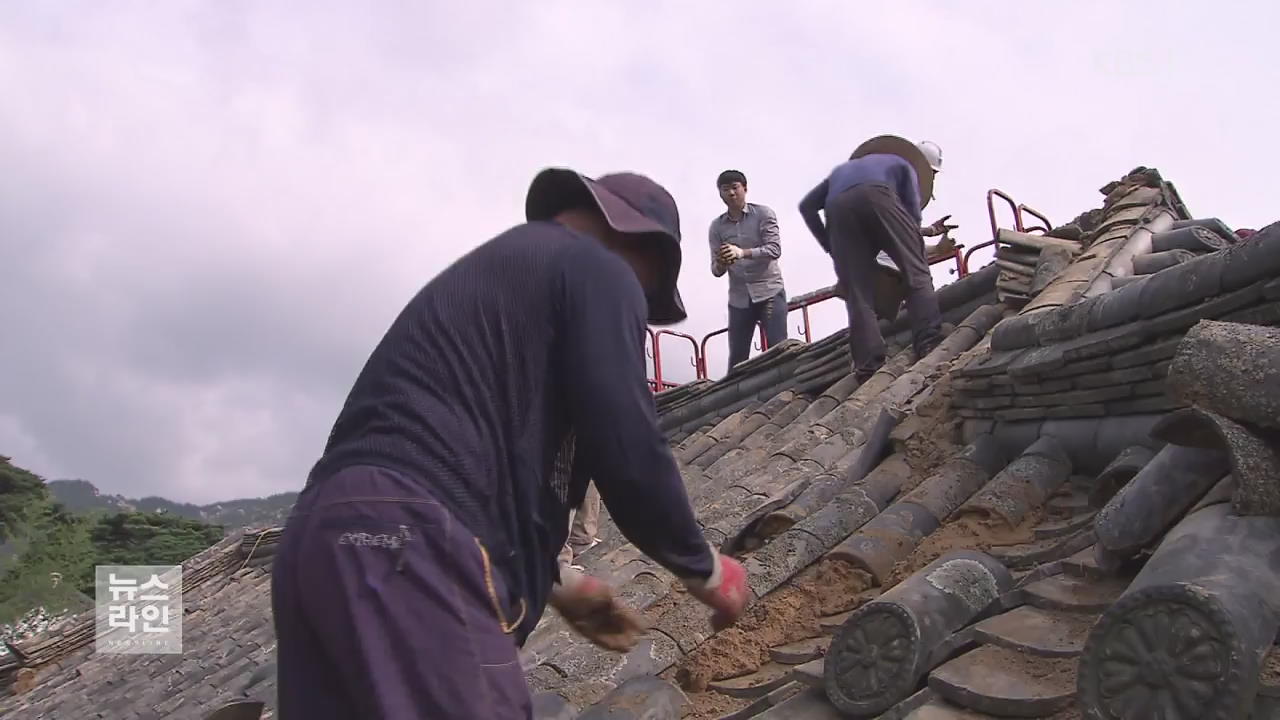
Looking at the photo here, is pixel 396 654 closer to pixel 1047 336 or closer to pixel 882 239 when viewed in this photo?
pixel 1047 336

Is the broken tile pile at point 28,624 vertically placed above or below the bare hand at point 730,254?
below

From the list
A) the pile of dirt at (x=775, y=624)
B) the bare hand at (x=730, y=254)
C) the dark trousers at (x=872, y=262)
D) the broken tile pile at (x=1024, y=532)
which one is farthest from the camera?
the bare hand at (x=730, y=254)

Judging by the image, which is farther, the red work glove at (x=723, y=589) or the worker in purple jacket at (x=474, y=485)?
the red work glove at (x=723, y=589)

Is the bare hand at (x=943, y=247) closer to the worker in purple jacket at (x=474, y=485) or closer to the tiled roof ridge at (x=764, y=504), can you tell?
the tiled roof ridge at (x=764, y=504)

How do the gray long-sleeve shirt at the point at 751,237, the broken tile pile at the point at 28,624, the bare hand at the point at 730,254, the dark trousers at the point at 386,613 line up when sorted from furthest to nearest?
1. the broken tile pile at the point at 28,624
2. the gray long-sleeve shirt at the point at 751,237
3. the bare hand at the point at 730,254
4. the dark trousers at the point at 386,613

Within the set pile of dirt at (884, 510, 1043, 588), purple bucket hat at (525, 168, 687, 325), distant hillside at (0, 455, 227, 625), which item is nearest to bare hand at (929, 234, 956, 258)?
pile of dirt at (884, 510, 1043, 588)

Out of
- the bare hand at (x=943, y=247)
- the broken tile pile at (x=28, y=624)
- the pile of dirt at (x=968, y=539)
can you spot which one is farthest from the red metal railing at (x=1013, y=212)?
the broken tile pile at (x=28, y=624)

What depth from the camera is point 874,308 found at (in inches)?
235

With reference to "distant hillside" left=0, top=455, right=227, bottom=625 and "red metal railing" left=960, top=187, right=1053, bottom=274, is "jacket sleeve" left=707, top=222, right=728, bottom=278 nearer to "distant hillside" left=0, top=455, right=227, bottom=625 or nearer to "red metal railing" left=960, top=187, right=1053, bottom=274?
"red metal railing" left=960, top=187, right=1053, bottom=274

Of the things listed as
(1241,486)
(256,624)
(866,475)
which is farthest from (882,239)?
(256,624)

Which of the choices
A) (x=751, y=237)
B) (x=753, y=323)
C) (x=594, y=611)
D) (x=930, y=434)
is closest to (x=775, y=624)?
(x=594, y=611)

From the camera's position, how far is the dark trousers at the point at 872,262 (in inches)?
217

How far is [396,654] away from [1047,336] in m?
2.68

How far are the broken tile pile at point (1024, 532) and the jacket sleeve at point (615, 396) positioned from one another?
0.82 m
